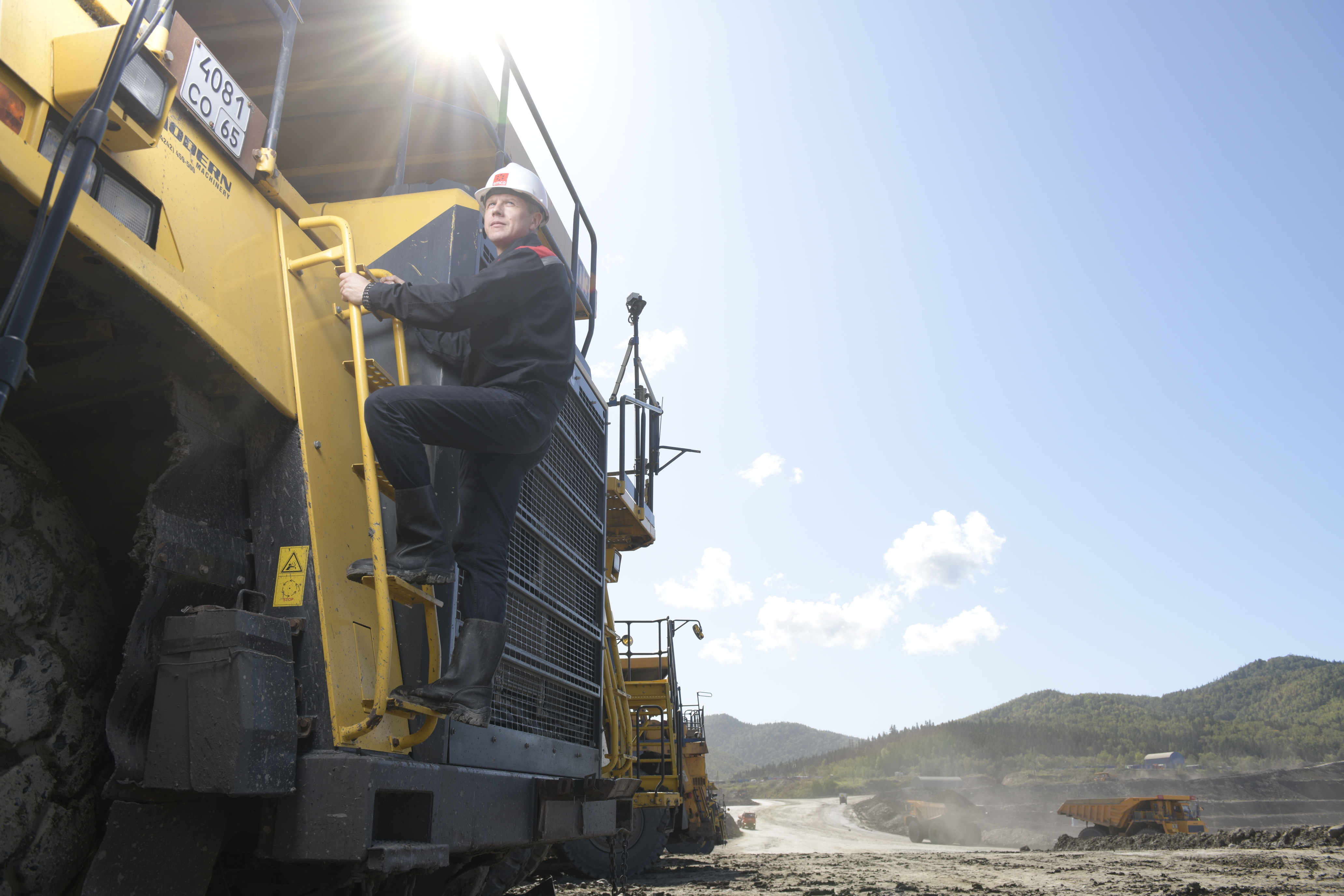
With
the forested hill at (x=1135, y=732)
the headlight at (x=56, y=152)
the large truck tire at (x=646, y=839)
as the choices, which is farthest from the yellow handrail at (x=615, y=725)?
the forested hill at (x=1135, y=732)

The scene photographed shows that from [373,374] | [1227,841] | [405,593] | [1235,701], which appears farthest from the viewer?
[1235,701]

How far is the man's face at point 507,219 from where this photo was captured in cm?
334

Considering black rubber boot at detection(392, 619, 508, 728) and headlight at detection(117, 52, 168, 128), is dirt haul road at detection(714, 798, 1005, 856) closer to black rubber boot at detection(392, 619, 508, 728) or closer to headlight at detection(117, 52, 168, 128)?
black rubber boot at detection(392, 619, 508, 728)

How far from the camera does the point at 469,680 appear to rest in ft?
8.86

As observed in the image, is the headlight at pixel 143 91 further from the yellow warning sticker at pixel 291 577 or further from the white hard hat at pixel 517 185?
the white hard hat at pixel 517 185

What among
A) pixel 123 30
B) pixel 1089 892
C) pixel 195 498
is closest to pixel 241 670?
pixel 195 498

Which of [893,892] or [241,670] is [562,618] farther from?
[893,892]

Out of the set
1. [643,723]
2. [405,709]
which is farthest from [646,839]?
[405,709]

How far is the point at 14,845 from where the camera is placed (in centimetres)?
187

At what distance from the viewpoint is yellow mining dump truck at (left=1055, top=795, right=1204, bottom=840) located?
2112cm

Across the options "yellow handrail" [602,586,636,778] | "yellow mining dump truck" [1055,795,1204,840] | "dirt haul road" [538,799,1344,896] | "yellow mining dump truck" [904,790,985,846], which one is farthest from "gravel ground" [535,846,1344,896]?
"yellow mining dump truck" [904,790,985,846]

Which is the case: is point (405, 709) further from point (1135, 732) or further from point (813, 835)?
point (1135, 732)

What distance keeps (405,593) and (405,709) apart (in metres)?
0.35

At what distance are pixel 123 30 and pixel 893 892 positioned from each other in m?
9.50
